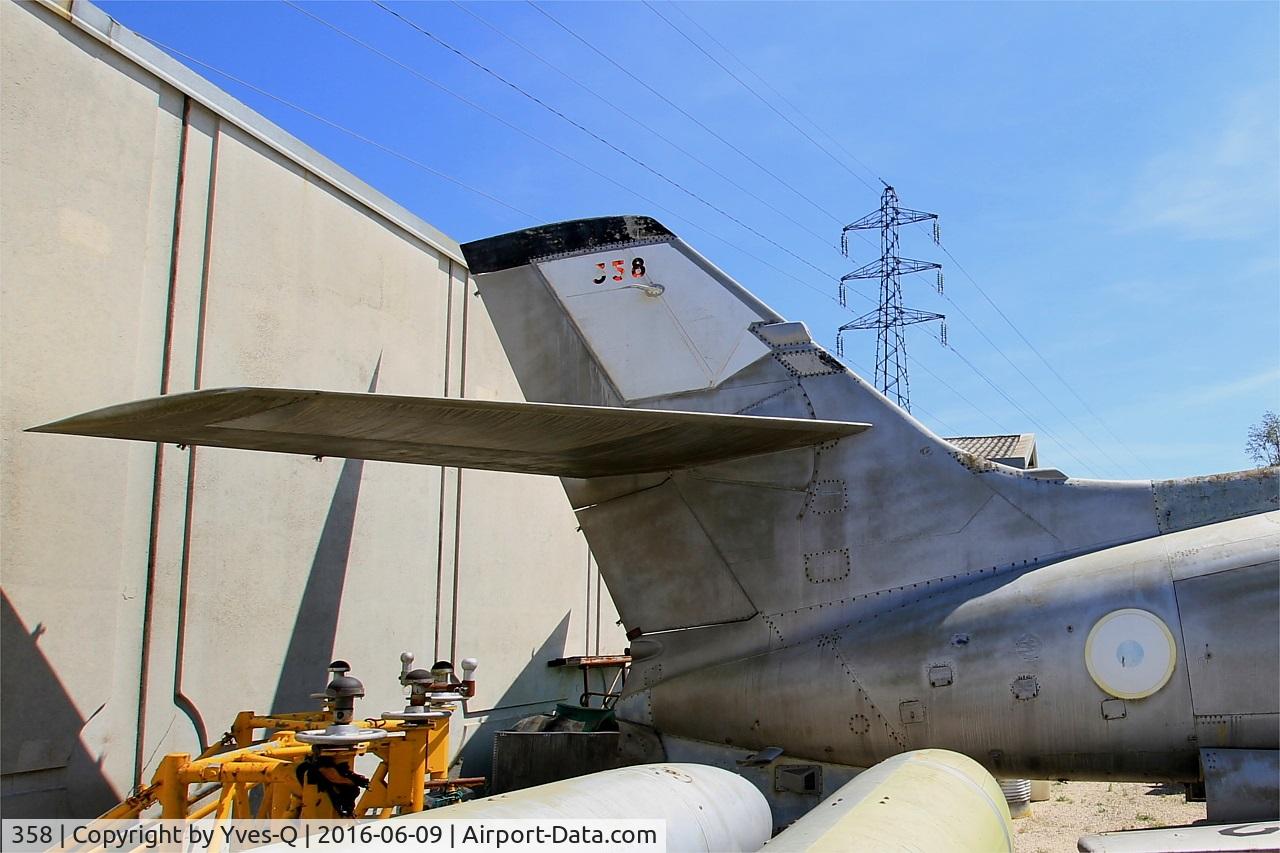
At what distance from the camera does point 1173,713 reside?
548 cm

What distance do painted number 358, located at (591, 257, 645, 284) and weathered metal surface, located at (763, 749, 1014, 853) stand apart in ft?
12.4

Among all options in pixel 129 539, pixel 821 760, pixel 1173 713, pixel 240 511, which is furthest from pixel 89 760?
pixel 1173 713

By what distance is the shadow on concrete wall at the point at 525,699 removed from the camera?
10206 mm

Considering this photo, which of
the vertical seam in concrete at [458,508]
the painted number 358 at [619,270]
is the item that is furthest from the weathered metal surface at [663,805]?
the vertical seam in concrete at [458,508]

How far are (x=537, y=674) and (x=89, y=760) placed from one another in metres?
5.72

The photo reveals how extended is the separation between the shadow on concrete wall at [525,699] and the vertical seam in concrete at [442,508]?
3.03ft

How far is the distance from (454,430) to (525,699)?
6636mm

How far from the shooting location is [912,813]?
4199 millimetres

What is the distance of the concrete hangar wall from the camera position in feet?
21.2

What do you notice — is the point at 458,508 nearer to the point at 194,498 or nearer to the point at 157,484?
the point at 194,498

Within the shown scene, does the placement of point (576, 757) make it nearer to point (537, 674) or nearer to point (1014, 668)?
point (1014, 668)

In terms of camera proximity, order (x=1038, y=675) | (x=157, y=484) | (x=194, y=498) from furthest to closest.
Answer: (x=194, y=498) → (x=157, y=484) → (x=1038, y=675)

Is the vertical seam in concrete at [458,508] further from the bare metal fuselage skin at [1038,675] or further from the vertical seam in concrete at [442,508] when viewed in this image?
the bare metal fuselage skin at [1038,675]
